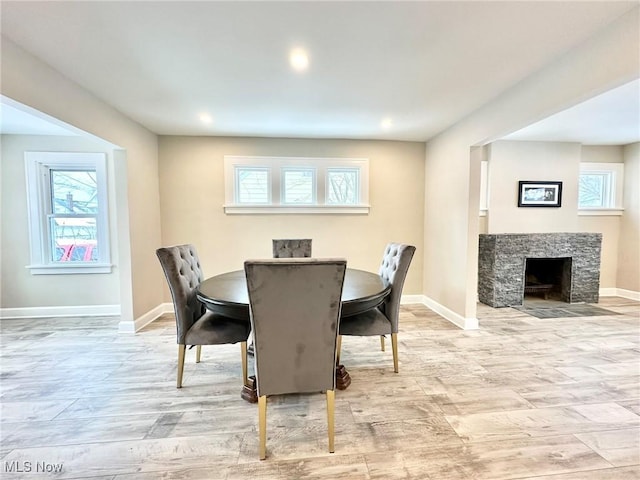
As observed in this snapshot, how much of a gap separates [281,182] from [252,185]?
40cm

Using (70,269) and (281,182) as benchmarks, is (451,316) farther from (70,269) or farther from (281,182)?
(70,269)

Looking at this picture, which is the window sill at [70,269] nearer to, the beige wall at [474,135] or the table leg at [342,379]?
the table leg at [342,379]

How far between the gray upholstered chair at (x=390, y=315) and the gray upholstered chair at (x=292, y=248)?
3.28ft

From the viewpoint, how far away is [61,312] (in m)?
3.71

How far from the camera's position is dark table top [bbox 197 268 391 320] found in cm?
175

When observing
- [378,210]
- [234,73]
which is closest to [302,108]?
[234,73]

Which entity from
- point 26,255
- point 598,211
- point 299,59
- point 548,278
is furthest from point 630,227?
point 26,255

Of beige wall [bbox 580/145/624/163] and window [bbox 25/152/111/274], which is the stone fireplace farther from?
window [bbox 25/152/111/274]

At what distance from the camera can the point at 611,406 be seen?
1889mm

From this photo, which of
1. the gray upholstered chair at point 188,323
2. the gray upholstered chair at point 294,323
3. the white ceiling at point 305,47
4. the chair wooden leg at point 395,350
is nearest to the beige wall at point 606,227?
the white ceiling at point 305,47

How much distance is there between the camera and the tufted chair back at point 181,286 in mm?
1997

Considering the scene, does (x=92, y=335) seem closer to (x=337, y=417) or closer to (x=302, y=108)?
(x=337, y=417)

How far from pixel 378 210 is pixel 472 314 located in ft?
5.82

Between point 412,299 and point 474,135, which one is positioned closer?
point 474,135
